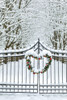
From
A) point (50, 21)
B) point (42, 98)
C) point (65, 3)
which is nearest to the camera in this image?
point (42, 98)

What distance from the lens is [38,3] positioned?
17.9 m

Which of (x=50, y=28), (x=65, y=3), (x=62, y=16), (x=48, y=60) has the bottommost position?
(x=48, y=60)

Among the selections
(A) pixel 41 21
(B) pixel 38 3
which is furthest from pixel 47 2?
(A) pixel 41 21

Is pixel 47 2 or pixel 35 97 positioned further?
pixel 47 2

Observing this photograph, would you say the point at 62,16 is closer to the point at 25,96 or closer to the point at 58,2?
the point at 58,2

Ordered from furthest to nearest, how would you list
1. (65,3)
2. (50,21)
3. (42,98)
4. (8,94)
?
1. (50,21)
2. (65,3)
3. (8,94)
4. (42,98)

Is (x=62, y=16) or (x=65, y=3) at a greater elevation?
(x=65, y=3)

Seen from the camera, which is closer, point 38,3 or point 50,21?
point 50,21

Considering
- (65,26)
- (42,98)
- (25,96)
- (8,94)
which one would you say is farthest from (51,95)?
(65,26)

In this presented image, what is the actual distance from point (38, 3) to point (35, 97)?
13.0m

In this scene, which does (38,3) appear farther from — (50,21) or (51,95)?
(51,95)

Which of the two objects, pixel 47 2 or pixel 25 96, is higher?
pixel 47 2

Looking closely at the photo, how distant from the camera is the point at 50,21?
16.8 metres

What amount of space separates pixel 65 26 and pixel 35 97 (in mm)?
10692
